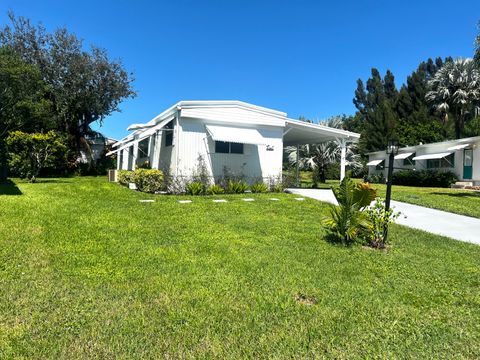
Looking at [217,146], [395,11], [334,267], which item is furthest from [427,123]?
[334,267]

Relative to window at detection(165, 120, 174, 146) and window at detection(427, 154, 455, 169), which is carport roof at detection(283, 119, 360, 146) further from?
window at detection(427, 154, 455, 169)

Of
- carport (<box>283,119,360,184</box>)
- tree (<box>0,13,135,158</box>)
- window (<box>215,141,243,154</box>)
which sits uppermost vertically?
tree (<box>0,13,135,158</box>)

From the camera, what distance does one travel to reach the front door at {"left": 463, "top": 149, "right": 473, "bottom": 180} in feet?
80.9

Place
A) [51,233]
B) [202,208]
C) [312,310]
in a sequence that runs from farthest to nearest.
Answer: [202,208] → [51,233] → [312,310]

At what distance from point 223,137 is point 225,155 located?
5.28ft

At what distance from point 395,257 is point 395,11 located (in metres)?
13.2

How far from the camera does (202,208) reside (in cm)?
1023

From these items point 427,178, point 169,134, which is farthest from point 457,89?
point 169,134

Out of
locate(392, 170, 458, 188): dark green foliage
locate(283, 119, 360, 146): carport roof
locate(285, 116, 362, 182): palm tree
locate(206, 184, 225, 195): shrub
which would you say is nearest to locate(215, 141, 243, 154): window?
locate(206, 184, 225, 195): shrub

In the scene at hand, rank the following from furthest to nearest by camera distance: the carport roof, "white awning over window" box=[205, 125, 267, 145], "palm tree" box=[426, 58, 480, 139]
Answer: "palm tree" box=[426, 58, 480, 139] < the carport roof < "white awning over window" box=[205, 125, 267, 145]

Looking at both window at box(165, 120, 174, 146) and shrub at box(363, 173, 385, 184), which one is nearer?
window at box(165, 120, 174, 146)

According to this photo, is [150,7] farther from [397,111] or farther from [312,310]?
[397,111]

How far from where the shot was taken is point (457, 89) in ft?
110

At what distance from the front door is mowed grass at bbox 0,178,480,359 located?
21085mm
